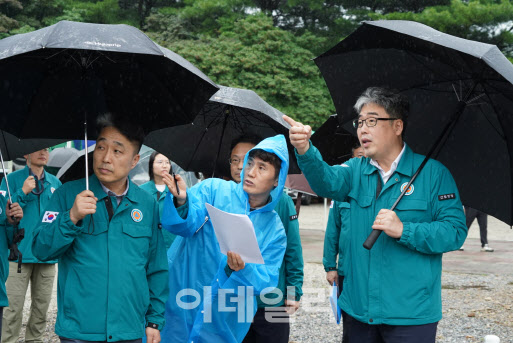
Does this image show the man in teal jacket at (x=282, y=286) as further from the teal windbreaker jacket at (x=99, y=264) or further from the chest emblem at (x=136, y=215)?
the chest emblem at (x=136, y=215)

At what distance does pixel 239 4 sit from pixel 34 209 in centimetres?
3312

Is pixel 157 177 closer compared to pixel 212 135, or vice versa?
pixel 212 135

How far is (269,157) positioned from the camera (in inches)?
176

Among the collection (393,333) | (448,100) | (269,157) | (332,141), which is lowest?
(393,333)

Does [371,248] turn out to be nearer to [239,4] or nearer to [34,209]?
[34,209]

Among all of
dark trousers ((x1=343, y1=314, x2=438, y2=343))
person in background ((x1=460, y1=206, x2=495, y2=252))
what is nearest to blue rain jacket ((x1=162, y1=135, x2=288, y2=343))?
dark trousers ((x1=343, y1=314, x2=438, y2=343))

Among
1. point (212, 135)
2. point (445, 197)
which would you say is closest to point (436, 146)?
point (445, 197)

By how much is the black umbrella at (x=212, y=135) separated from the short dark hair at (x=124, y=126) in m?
1.65

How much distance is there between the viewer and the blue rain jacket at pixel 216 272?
4.27 meters

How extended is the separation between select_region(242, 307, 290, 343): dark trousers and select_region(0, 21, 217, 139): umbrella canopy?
5.00ft

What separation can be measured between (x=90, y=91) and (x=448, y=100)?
2.25m

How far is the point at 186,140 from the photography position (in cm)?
614

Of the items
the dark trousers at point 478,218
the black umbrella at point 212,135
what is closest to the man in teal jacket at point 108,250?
the black umbrella at point 212,135

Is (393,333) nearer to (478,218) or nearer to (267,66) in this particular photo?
(478,218)
